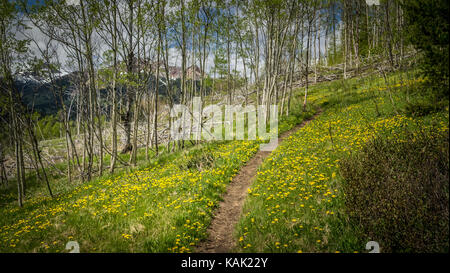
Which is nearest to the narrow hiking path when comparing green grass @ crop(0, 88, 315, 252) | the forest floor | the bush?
the forest floor

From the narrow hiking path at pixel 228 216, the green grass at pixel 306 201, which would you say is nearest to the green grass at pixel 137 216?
the narrow hiking path at pixel 228 216

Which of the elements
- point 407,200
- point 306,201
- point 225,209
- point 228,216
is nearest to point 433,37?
point 407,200

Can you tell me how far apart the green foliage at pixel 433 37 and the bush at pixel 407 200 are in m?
1.21

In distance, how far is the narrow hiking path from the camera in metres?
4.55

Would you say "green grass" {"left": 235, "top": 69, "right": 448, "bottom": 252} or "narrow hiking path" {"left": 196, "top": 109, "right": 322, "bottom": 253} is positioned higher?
"green grass" {"left": 235, "top": 69, "right": 448, "bottom": 252}

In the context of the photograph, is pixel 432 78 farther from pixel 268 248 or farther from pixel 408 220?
pixel 268 248

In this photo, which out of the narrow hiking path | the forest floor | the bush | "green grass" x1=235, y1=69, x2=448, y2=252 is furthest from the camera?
the narrow hiking path

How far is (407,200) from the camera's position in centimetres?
348

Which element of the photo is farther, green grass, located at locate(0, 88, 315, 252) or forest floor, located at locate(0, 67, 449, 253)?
green grass, located at locate(0, 88, 315, 252)

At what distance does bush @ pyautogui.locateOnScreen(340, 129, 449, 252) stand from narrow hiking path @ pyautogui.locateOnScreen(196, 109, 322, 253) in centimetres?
277

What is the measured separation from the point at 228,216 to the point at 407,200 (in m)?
3.96

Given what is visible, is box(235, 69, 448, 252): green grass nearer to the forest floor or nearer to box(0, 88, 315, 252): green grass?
the forest floor
